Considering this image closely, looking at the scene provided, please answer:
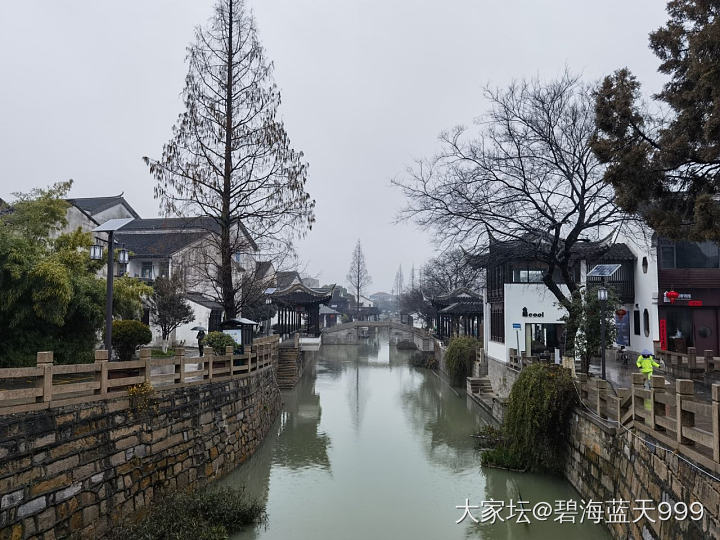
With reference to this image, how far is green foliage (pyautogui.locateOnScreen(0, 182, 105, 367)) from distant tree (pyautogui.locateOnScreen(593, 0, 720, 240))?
11248 mm

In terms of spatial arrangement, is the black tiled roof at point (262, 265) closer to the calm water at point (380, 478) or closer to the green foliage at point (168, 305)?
the calm water at point (380, 478)

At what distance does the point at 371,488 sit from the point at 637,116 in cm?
954

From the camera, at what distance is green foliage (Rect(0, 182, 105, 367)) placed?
1068 centimetres

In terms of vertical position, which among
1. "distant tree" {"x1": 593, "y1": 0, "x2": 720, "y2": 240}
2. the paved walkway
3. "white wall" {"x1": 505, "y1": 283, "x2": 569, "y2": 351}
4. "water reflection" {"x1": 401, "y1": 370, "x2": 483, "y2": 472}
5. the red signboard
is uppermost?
"distant tree" {"x1": 593, "y1": 0, "x2": 720, "y2": 240}

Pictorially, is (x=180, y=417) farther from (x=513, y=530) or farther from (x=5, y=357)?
(x=513, y=530)

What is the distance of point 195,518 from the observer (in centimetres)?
847

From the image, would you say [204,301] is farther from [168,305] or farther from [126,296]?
[126,296]

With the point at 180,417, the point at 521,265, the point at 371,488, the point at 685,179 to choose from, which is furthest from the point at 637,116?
the point at 521,265

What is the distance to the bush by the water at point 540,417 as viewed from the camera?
1165 cm

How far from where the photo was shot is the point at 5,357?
10.8 metres

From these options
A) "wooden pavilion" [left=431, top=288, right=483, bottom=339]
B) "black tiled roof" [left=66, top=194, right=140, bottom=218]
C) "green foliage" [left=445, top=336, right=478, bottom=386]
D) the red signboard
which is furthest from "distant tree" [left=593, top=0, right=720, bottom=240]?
"black tiled roof" [left=66, top=194, right=140, bottom=218]

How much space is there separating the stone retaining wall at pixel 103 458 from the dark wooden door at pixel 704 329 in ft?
61.8

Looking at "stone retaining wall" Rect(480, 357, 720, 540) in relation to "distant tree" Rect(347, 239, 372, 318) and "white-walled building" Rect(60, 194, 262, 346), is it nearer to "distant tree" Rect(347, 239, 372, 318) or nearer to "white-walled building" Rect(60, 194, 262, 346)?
"white-walled building" Rect(60, 194, 262, 346)

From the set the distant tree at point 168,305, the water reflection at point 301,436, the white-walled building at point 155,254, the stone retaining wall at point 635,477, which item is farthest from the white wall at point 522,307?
the distant tree at point 168,305
